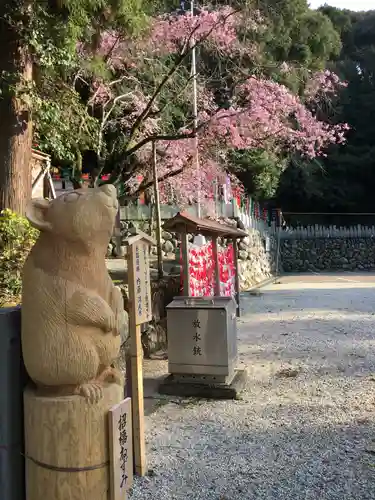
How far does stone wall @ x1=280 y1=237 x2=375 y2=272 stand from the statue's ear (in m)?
23.2

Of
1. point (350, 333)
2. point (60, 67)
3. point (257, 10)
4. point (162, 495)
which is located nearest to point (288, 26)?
point (257, 10)

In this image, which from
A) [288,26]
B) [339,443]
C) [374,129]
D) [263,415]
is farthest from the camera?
[374,129]

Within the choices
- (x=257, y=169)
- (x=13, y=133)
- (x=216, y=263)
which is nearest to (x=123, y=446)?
(x=13, y=133)

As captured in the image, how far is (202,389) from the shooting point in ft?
16.4

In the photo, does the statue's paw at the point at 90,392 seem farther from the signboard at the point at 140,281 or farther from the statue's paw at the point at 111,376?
the signboard at the point at 140,281

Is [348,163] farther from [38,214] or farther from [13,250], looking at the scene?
[38,214]

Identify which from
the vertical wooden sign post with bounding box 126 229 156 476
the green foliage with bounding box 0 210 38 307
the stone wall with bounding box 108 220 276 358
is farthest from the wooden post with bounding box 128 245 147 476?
the green foliage with bounding box 0 210 38 307

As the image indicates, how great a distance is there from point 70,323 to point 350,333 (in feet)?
22.7

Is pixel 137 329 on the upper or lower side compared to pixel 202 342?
upper

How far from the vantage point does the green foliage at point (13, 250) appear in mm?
5262

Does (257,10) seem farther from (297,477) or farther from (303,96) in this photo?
(297,477)

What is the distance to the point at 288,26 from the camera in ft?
55.1

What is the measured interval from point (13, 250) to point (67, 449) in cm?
400

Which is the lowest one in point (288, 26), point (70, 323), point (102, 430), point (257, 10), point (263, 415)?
point (263, 415)
